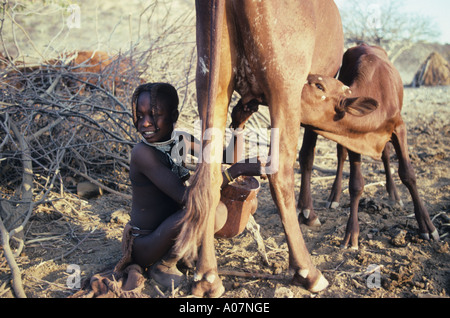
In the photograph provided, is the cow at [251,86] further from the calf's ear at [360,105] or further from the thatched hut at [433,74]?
the thatched hut at [433,74]

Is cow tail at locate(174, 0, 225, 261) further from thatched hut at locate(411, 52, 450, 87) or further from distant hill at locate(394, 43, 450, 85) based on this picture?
distant hill at locate(394, 43, 450, 85)

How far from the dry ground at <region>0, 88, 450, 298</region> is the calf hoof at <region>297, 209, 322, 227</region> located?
4.5 inches

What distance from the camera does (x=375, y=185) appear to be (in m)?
4.70

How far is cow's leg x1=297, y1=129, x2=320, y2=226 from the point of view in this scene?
3736 mm

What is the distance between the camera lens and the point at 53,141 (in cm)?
385

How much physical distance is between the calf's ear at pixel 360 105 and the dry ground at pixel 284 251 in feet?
3.62

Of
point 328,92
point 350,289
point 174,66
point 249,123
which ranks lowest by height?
point 350,289

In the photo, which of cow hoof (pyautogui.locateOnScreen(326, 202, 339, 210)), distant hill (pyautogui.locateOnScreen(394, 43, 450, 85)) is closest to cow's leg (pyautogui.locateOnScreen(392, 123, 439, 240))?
cow hoof (pyautogui.locateOnScreen(326, 202, 339, 210))

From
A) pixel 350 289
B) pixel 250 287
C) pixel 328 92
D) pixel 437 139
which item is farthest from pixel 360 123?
pixel 437 139

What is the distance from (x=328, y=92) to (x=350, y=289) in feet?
4.79

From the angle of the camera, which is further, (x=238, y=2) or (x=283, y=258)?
(x=283, y=258)

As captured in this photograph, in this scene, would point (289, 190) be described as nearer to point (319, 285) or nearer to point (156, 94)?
point (319, 285)

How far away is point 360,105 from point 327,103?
0.81 feet
